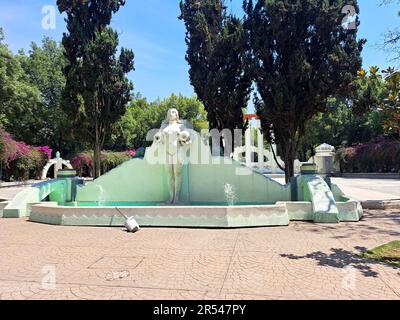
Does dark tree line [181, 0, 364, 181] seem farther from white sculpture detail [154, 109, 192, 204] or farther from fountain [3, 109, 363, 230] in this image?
white sculpture detail [154, 109, 192, 204]

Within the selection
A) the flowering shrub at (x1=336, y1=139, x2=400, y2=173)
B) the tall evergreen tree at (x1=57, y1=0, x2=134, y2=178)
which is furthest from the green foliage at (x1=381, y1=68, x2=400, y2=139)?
the flowering shrub at (x1=336, y1=139, x2=400, y2=173)

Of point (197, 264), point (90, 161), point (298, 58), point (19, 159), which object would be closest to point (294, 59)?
point (298, 58)

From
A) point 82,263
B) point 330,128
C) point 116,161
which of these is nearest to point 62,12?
point 82,263

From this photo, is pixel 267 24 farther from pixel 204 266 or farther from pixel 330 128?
pixel 330 128

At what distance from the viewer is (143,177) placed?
10.1m

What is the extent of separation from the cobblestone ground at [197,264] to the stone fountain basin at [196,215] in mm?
357

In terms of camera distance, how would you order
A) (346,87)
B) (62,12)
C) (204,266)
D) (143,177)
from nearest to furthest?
(204,266)
(143,177)
(346,87)
(62,12)

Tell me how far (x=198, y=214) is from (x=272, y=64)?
6.98m

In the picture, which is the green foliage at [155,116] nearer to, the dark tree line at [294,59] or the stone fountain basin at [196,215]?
the dark tree line at [294,59]

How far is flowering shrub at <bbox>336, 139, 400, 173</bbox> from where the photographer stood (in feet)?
85.3

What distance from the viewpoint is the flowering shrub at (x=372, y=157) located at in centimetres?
2600

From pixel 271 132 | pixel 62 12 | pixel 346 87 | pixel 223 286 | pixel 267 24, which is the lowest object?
pixel 223 286

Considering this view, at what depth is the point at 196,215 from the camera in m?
7.21

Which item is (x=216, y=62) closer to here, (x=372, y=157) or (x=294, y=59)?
(x=294, y=59)
